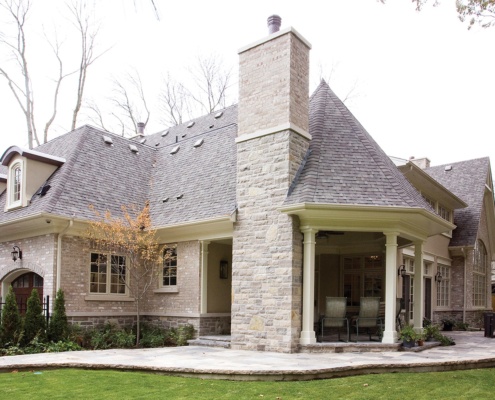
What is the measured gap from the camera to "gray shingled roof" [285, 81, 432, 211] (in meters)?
11.1

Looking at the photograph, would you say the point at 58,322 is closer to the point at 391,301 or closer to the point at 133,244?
the point at 133,244

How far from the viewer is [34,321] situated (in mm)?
11766

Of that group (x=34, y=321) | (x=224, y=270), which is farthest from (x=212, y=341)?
(x=34, y=321)

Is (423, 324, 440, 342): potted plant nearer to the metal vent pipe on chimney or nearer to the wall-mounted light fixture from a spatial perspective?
the wall-mounted light fixture

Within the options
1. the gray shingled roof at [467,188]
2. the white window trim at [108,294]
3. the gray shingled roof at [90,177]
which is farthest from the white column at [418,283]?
the gray shingled roof at [467,188]

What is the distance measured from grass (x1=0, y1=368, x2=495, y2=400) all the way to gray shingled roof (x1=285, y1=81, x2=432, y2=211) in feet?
12.7

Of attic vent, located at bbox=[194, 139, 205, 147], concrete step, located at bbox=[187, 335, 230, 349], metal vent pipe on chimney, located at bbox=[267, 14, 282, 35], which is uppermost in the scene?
metal vent pipe on chimney, located at bbox=[267, 14, 282, 35]

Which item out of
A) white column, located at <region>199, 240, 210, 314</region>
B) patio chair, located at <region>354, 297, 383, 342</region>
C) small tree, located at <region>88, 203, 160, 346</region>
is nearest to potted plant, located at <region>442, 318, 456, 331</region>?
patio chair, located at <region>354, 297, 383, 342</region>

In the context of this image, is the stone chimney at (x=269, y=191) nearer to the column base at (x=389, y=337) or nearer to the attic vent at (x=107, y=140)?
the column base at (x=389, y=337)

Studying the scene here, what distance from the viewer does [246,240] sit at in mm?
12008

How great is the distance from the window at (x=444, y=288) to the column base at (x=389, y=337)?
9.82 m

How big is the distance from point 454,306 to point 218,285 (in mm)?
11629

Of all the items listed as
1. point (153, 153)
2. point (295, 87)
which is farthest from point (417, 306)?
point (153, 153)

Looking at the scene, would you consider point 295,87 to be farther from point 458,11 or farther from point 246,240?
point 458,11
